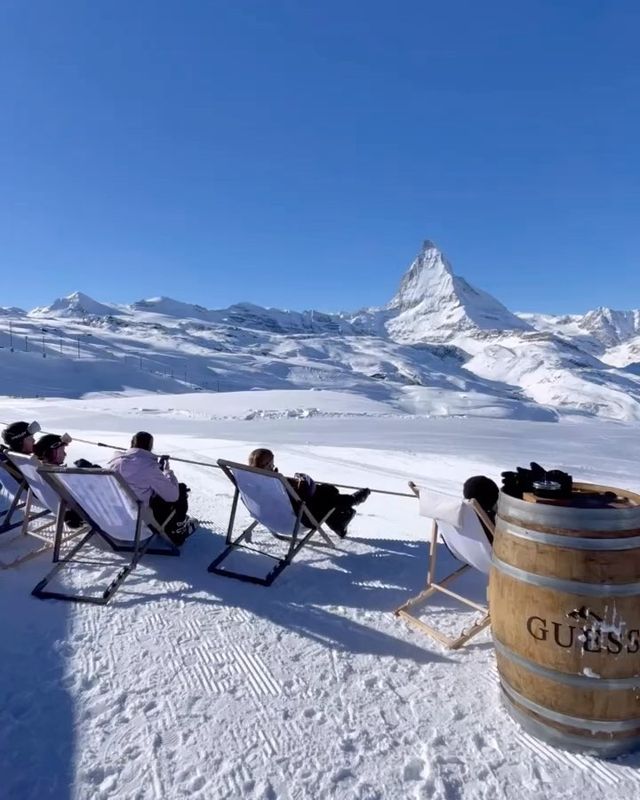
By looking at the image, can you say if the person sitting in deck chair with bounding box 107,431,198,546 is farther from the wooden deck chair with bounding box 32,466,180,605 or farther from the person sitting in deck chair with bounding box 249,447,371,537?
the person sitting in deck chair with bounding box 249,447,371,537

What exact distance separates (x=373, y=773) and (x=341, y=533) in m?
2.75

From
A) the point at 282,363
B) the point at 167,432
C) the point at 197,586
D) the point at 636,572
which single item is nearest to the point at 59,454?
the point at 197,586

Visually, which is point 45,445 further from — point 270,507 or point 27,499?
point 270,507

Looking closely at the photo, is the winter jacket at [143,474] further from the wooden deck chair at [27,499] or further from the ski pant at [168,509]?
the wooden deck chair at [27,499]

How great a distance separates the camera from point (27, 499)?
511 cm

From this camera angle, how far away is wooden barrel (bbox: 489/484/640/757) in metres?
2.19

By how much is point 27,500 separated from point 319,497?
281 centimetres

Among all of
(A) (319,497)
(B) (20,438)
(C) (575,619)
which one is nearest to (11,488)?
(B) (20,438)

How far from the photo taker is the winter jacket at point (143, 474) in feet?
14.5

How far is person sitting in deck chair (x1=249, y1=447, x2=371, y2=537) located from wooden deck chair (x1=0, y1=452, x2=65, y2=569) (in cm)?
175

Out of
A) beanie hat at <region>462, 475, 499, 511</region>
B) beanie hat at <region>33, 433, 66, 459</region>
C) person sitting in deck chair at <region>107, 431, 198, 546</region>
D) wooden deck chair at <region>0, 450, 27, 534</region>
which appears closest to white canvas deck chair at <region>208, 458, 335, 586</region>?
person sitting in deck chair at <region>107, 431, 198, 546</region>

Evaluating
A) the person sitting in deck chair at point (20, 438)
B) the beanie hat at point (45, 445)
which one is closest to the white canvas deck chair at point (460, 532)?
the beanie hat at point (45, 445)

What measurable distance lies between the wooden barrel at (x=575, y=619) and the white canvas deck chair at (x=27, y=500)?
11.4 ft

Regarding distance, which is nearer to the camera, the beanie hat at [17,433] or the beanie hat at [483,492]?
the beanie hat at [483,492]
